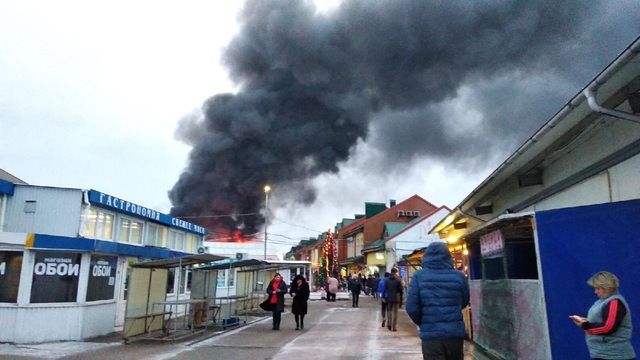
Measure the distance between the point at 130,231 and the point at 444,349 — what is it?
41.8 ft

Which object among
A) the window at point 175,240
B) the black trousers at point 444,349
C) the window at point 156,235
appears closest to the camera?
the black trousers at point 444,349

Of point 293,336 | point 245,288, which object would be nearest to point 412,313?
point 293,336

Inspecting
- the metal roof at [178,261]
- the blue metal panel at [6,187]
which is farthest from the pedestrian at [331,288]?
the blue metal panel at [6,187]

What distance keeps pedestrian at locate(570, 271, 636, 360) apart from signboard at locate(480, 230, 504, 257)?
264cm

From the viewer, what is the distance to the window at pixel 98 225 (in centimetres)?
1225

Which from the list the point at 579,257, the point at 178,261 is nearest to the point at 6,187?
the point at 178,261

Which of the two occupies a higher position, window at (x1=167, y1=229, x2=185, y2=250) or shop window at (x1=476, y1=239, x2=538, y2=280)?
window at (x1=167, y1=229, x2=185, y2=250)

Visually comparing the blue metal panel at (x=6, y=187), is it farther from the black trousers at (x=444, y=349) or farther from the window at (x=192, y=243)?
the black trousers at (x=444, y=349)

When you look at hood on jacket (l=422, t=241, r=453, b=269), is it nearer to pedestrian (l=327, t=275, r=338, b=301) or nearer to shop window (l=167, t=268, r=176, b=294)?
shop window (l=167, t=268, r=176, b=294)

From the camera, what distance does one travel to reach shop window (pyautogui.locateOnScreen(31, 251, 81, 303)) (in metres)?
10.4

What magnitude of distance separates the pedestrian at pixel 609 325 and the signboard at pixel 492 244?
264cm

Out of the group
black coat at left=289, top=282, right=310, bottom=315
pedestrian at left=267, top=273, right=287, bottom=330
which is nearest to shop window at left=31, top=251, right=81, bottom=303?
pedestrian at left=267, top=273, right=287, bottom=330

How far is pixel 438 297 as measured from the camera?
4.37m

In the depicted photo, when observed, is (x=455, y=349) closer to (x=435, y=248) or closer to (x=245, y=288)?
(x=435, y=248)
